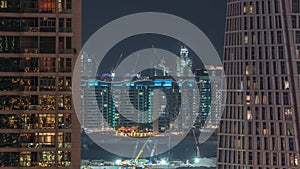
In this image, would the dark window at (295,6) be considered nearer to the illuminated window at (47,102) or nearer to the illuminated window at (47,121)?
the illuminated window at (47,102)

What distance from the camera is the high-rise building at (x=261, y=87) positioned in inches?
2122

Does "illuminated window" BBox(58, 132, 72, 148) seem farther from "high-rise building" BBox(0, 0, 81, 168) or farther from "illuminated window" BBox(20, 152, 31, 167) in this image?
"illuminated window" BBox(20, 152, 31, 167)

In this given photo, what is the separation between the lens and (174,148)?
646ft

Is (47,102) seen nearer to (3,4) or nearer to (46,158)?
(46,158)

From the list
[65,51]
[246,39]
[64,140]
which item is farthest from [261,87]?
[64,140]

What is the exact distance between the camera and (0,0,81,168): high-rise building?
33094 mm

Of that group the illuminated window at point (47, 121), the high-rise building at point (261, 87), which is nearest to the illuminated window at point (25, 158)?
the illuminated window at point (47, 121)

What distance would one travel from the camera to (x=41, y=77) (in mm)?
33625

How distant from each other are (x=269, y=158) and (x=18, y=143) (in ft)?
83.5

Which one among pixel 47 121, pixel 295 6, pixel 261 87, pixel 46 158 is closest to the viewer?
pixel 46 158

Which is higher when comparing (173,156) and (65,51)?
(65,51)

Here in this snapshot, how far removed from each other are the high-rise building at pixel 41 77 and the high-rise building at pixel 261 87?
23.8 metres

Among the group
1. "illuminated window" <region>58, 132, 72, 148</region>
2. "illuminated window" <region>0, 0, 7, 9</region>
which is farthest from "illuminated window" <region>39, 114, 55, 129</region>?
"illuminated window" <region>0, 0, 7, 9</region>

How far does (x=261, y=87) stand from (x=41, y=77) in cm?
2518
